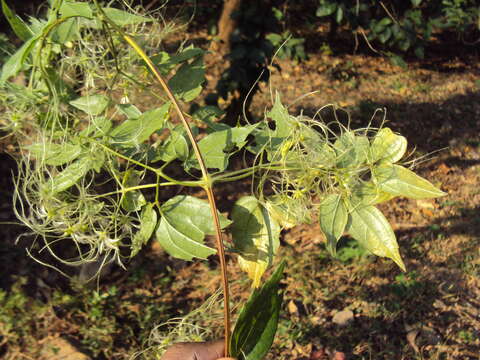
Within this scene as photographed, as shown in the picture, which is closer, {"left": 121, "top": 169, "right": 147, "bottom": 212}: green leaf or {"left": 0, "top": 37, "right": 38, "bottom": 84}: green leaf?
{"left": 0, "top": 37, "right": 38, "bottom": 84}: green leaf

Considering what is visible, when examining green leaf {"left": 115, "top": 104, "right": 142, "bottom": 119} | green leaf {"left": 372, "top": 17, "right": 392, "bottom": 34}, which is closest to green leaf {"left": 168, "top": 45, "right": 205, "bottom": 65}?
green leaf {"left": 115, "top": 104, "right": 142, "bottom": 119}

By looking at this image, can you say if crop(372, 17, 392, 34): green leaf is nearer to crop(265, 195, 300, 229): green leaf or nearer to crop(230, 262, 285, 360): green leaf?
crop(265, 195, 300, 229): green leaf

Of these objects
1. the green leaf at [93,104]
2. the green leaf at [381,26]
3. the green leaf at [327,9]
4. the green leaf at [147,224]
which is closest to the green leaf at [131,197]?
the green leaf at [147,224]

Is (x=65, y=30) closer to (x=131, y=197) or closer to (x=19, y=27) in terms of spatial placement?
(x=19, y=27)

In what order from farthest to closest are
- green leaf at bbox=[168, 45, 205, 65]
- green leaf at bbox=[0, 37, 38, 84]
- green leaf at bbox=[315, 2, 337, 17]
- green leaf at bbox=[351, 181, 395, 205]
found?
1. green leaf at bbox=[315, 2, 337, 17]
2. green leaf at bbox=[168, 45, 205, 65]
3. green leaf at bbox=[351, 181, 395, 205]
4. green leaf at bbox=[0, 37, 38, 84]

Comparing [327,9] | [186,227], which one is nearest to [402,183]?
[186,227]

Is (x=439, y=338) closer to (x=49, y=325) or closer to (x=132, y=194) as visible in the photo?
(x=49, y=325)

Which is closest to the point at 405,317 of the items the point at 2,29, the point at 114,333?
the point at 114,333

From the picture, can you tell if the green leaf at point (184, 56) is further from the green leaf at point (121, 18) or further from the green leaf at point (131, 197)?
the green leaf at point (131, 197)
